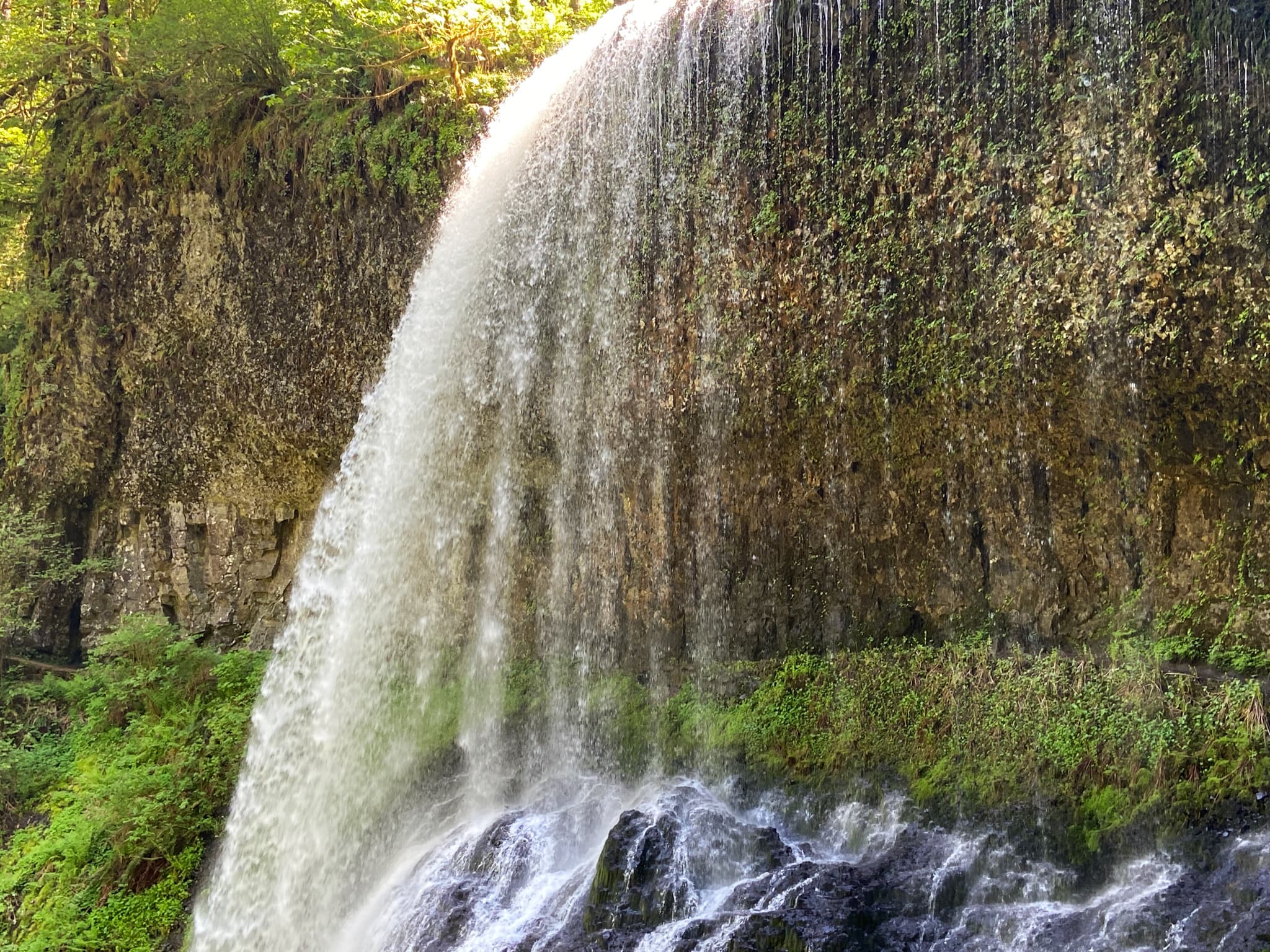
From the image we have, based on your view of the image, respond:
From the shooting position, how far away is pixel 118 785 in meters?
8.02

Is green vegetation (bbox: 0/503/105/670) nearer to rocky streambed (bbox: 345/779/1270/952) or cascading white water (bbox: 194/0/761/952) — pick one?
cascading white water (bbox: 194/0/761/952)

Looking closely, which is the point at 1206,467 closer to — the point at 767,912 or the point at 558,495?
the point at 767,912

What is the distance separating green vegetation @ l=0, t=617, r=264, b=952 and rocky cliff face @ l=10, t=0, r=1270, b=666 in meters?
3.96

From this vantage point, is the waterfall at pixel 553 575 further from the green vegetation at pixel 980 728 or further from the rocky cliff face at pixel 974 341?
the green vegetation at pixel 980 728

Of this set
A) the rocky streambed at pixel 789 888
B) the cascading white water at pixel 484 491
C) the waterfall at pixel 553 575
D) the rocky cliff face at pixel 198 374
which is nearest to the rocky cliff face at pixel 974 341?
the waterfall at pixel 553 575

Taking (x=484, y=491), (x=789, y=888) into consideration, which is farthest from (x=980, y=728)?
(x=484, y=491)

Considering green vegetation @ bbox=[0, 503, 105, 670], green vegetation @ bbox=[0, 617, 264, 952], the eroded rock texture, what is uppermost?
the eroded rock texture

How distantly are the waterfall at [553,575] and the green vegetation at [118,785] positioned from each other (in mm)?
453

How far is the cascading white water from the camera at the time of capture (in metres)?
7.21

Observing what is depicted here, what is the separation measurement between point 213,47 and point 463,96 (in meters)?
3.19

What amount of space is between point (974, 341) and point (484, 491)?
4.33 metres

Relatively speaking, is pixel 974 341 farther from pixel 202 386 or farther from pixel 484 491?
pixel 202 386

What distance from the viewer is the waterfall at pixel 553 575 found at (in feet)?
18.1

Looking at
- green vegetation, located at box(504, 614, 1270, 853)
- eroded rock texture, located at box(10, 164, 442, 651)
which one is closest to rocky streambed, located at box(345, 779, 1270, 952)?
green vegetation, located at box(504, 614, 1270, 853)
